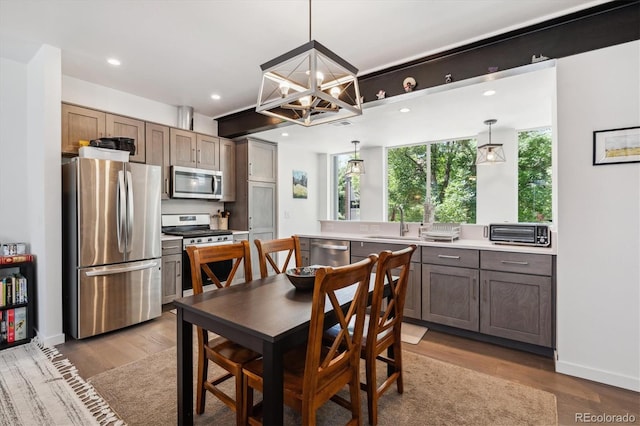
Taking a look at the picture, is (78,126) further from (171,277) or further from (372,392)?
(372,392)

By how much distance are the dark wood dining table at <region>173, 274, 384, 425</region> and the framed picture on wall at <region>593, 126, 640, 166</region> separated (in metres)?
2.04

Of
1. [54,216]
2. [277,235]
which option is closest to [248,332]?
[54,216]

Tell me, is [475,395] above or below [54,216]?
below

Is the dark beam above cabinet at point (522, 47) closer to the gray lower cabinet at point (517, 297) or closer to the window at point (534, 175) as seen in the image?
the gray lower cabinet at point (517, 297)

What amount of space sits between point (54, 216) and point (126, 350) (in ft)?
4.50

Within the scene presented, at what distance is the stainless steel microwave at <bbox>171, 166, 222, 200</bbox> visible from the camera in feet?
13.6

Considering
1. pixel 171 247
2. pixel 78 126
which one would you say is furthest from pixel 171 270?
pixel 78 126

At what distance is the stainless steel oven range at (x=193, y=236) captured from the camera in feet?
13.0

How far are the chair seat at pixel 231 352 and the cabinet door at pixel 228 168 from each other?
10.8 feet

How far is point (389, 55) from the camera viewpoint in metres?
2.93

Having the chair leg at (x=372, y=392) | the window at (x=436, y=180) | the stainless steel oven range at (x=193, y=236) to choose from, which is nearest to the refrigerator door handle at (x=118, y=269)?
the stainless steel oven range at (x=193, y=236)

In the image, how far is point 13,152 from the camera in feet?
10.3

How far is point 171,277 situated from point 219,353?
246cm

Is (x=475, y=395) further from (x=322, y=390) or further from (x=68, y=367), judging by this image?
(x=68, y=367)
